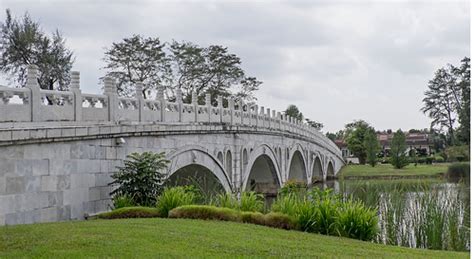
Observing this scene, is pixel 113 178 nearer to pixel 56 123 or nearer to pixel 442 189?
pixel 56 123

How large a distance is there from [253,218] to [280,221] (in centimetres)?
51

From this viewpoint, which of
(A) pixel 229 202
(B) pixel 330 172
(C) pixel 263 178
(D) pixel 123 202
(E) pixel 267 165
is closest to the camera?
(A) pixel 229 202

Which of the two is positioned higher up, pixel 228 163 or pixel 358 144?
pixel 358 144

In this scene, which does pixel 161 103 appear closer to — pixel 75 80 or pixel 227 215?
pixel 75 80

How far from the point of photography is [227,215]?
9.91 meters

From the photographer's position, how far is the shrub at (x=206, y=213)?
9.85 metres

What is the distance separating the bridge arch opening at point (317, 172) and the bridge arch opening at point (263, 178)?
13818 mm

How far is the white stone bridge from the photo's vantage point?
30.9 feet

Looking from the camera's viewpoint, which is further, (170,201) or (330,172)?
(330,172)

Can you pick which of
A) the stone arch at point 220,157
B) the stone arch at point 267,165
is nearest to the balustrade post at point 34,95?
the stone arch at point 220,157

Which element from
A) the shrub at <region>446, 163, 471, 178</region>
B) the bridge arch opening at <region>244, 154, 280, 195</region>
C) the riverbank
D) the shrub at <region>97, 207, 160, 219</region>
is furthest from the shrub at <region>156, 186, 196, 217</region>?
the shrub at <region>446, 163, 471, 178</region>

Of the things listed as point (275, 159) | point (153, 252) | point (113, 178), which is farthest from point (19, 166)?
point (275, 159)

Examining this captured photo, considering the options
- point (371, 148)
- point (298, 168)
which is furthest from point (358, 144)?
point (298, 168)

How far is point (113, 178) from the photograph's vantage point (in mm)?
12117
